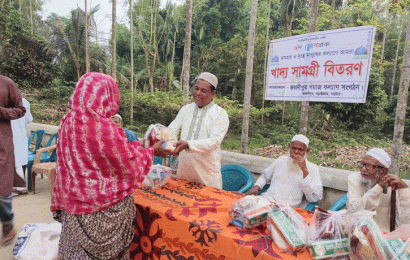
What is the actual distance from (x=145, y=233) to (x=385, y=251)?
4.79ft

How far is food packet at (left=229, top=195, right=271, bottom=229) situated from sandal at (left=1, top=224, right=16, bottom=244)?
2.36m

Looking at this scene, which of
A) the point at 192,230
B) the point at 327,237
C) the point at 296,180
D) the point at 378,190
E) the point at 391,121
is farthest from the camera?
the point at 391,121

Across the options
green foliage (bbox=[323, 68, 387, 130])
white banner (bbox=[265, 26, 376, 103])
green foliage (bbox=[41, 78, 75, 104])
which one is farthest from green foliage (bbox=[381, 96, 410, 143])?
green foliage (bbox=[41, 78, 75, 104])

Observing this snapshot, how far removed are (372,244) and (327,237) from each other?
0.22 meters

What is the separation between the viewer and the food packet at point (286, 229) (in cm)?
133

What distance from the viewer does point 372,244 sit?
1.17 metres

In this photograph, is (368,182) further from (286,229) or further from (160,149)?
(160,149)

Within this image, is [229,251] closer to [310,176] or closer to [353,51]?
[310,176]

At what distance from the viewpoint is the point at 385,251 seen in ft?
3.82

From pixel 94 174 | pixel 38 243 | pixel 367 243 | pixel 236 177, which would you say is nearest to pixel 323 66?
pixel 236 177

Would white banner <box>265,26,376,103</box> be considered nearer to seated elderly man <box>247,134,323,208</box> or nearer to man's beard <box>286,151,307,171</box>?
seated elderly man <box>247,134,323,208</box>

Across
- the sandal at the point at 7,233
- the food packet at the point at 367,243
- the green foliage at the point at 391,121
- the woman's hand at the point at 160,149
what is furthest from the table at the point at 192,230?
the green foliage at the point at 391,121

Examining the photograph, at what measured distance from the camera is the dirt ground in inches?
262

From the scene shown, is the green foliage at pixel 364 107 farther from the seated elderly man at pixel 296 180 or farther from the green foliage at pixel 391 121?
the seated elderly man at pixel 296 180
